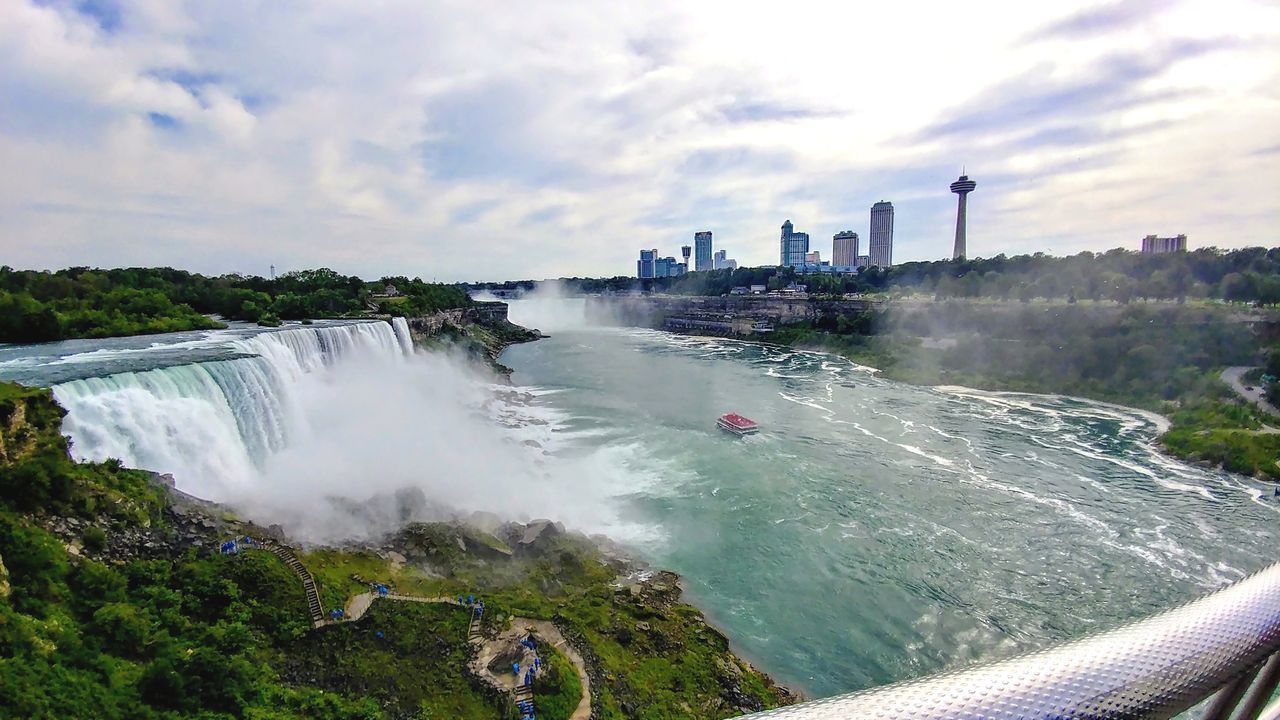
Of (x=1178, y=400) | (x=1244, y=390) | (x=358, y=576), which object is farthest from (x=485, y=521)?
(x=1244, y=390)

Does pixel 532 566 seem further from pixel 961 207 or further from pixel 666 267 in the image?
pixel 666 267

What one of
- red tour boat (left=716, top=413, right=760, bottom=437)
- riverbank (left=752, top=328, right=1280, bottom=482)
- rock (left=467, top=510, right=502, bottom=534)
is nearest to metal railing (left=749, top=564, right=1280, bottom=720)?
rock (left=467, top=510, right=502, bottom=534)

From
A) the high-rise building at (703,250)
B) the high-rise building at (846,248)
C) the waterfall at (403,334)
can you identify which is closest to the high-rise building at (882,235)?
the high-rise building at (846,248)

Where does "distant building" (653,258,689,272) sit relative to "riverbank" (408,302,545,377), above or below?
above

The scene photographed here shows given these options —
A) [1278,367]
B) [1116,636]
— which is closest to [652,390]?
[1278,367]

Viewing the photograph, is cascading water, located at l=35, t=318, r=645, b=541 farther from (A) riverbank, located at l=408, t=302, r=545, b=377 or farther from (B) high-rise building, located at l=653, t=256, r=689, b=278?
(B) high-rise building, located at l=653, t=256, r=689, b=278

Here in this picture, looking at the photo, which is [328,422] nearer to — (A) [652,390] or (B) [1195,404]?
(A) [652,390]

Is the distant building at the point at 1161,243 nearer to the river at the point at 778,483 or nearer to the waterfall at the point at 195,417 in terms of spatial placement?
the river at the point at 778,483
